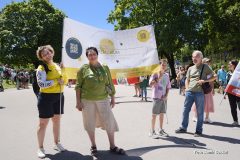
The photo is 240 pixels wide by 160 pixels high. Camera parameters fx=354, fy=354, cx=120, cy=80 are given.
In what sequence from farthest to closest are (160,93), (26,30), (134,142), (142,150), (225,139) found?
(26,30)
(160,93)
(225,139)
(134,142)
(142,150)

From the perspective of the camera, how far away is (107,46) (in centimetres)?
856

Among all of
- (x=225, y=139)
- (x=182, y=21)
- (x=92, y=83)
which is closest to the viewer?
(x=92, y=83)

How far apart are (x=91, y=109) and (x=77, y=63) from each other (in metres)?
2.10

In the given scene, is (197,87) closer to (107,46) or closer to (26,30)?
(107,46)

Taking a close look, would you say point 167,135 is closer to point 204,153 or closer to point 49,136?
point 204,153

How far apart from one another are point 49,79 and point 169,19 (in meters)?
32.2

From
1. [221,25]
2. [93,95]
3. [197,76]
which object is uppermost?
[221,25]

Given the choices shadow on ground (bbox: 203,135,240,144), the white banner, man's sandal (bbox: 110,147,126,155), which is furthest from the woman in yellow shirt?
shadow on ground (bbox: 203,135,240,144)

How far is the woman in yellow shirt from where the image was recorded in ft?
19.7

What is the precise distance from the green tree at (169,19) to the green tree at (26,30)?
52.9 feet

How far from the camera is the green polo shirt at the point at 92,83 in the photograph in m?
5.93

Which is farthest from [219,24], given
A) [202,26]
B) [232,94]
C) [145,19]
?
[232,94]

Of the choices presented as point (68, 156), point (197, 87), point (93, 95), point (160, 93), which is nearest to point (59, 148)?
point (68, 156)

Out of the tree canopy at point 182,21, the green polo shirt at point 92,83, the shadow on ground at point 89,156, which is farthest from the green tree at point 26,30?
the green polo shirt at point 92,83
